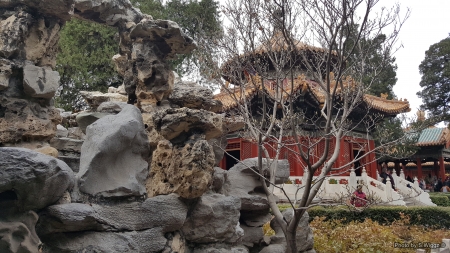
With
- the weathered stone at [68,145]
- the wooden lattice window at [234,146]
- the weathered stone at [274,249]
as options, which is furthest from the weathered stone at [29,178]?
the wooden lattice window at [234,146]

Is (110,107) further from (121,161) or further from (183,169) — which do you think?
(183,169)

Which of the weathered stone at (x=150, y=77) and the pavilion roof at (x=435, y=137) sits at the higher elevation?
the pavilion roof at (x=435, y=137)

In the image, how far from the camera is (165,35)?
11.7ft

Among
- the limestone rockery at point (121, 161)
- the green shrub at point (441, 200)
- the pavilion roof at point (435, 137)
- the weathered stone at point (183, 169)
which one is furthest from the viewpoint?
the pavilion roof at point (435, 137)

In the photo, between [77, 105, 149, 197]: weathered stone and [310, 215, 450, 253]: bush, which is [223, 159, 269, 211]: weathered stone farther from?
[310, 215, 450, 253]: bush

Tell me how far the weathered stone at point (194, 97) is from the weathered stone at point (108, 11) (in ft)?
4.07

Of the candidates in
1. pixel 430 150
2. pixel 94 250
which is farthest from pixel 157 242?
pixel 430 150

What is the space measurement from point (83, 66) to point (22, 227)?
11676 mm

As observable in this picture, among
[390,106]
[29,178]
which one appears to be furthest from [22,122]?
[390,106]

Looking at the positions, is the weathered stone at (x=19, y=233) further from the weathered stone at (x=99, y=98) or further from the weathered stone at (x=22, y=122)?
the weathered stone at (x=99, y=98)

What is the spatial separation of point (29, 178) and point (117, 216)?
2.00 feet

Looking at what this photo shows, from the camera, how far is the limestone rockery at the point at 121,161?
2.09 m

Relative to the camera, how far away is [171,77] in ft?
12.0

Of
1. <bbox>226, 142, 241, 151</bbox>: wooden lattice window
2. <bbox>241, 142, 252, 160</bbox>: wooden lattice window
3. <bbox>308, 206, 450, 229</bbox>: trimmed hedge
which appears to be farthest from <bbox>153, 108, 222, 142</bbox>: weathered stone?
<bbox>226, 142, 241, 151</bbox>: wooden lattice window
